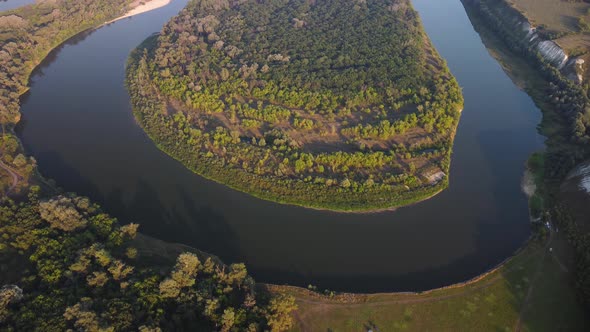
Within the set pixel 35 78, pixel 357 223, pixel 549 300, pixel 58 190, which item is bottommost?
pixel 549 300

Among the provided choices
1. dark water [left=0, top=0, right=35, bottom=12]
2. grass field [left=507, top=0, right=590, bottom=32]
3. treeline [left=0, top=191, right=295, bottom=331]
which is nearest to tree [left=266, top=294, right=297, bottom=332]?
treeline [left=0, top=191, right=295, bottom=331]

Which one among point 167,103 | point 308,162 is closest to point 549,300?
point 308,162

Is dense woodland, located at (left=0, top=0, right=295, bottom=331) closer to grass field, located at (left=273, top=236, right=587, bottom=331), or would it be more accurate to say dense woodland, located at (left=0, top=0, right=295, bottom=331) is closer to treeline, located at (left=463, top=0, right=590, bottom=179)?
grass field, located at (left=273, top=236, right=587, bottom=331)

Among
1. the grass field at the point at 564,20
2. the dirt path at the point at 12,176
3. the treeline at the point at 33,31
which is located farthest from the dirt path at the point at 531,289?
the treeline at the point at 33,31

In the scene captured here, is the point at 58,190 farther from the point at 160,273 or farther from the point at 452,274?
the point at 452,274

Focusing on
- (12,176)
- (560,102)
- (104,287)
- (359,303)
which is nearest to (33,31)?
(12,176)

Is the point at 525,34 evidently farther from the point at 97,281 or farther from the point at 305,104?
the point at 97,281
